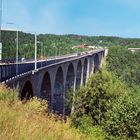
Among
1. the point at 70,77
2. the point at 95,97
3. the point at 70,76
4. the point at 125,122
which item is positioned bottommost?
the point at 70,77

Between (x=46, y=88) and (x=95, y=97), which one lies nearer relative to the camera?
(x=46, y=88)

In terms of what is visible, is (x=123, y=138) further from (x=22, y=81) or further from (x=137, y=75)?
(x=137, y=75)

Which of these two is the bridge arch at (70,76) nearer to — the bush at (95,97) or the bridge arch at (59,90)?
the bridge arch at (59,90)

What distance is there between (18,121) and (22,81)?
24941mm

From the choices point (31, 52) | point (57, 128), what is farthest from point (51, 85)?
point (31, 52)

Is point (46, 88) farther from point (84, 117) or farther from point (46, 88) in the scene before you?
point (84, 117)

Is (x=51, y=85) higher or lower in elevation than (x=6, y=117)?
lower

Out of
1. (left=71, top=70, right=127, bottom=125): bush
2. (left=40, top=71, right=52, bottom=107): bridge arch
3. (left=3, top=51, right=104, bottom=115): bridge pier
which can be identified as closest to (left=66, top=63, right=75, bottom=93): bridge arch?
(left=3, top=51, right=104, bottom=115): bridge pier

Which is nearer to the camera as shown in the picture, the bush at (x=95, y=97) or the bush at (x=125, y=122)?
the bush at (x=125, y=122)

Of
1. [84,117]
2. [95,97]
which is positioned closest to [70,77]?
[95,97]

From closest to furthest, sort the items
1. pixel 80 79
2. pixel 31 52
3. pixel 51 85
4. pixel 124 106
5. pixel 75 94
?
pixel 124 106 → pixel 51 85 → pixel 75 94 → pixel 80 79 → pixel 31 52

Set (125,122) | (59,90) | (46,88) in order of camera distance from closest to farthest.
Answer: (125,122) < (46,88) < (59,90)

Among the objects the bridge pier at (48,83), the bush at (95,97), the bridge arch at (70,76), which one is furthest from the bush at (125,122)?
the bridge arch at (70,76)

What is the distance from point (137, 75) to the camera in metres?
180
